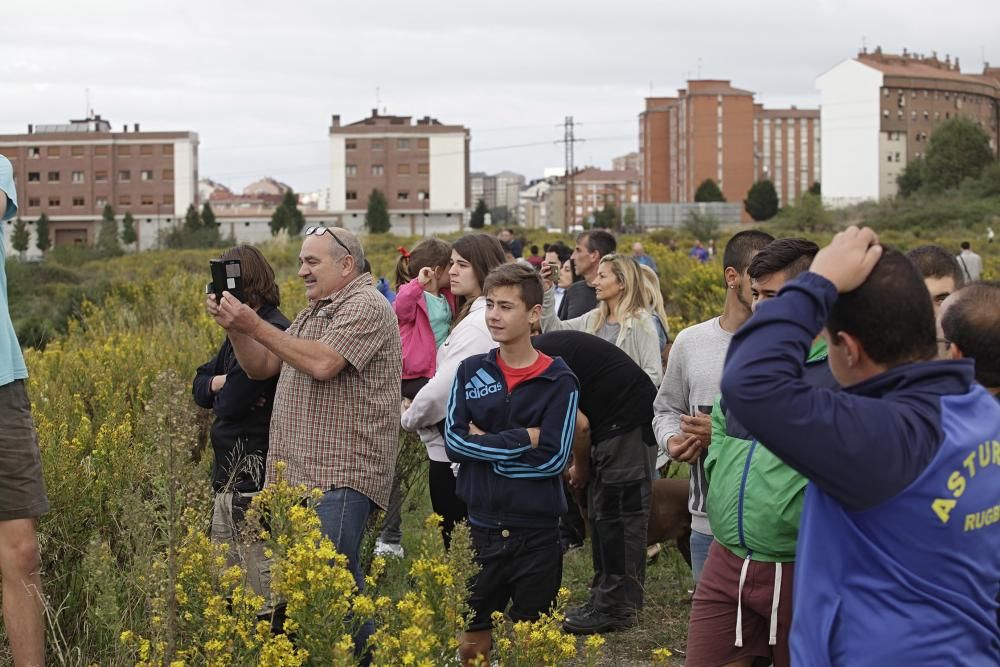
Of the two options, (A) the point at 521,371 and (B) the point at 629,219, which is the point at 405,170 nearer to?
(B) the point at 629,219

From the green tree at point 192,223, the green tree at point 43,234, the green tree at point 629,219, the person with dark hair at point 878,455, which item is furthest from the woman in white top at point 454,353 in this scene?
the green tree at point 43,234

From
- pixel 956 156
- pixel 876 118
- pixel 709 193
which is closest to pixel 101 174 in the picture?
pixel 709 193

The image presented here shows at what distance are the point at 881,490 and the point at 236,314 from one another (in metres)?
2.68

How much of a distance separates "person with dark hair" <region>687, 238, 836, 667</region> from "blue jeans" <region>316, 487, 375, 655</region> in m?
1.37

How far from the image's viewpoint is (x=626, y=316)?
7133 mm

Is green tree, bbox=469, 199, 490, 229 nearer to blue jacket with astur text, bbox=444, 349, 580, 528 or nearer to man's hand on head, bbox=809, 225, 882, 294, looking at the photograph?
blue jacket with astur text, bbox=444, 349, 580, 528

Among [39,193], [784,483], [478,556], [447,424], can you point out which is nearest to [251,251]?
[447,424]

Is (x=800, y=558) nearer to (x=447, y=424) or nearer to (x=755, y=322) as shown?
(x=755, y=322)

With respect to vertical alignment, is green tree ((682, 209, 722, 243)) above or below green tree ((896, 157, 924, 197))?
below

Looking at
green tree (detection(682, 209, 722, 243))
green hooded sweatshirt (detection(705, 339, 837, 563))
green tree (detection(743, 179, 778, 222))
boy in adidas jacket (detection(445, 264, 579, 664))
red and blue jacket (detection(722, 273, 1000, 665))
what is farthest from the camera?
green tree (detection(743, 179, 778, 222))

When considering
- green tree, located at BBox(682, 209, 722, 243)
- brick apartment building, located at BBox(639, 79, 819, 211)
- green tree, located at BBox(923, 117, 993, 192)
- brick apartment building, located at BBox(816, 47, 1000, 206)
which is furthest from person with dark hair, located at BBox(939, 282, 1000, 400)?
brick apartment building, located at BBox(639, 79, 819, 211)

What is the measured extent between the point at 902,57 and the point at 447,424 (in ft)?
413

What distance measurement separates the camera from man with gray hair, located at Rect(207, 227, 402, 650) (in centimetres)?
446

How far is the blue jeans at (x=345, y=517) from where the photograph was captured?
450 cm
